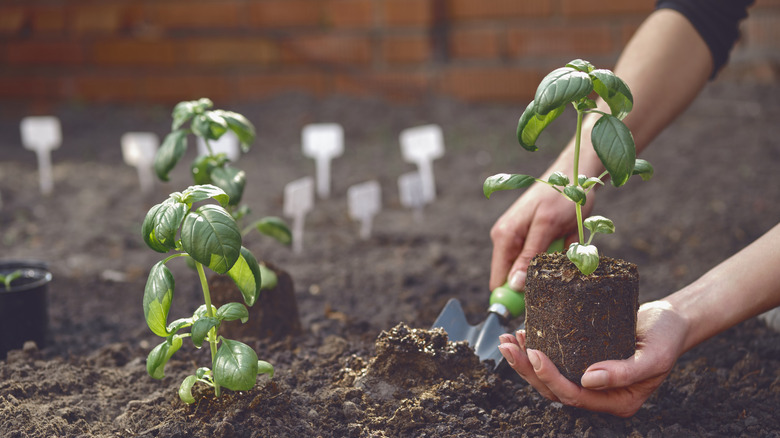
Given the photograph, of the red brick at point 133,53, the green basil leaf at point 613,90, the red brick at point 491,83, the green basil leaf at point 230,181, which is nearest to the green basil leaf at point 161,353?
the green basil leaf at point 230,181

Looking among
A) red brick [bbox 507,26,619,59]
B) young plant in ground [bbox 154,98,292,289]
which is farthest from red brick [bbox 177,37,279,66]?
young plant in ground [bbox 154,98,292,289]

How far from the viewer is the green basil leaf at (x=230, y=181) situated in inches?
59.2

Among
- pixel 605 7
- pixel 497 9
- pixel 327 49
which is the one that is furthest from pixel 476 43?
pixel 327 49

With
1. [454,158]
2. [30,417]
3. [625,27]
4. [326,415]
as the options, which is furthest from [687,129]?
[30,417]

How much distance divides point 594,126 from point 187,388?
0.79 meters

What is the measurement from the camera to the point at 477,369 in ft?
4.69

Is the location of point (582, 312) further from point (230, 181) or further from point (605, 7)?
point (605, 7)

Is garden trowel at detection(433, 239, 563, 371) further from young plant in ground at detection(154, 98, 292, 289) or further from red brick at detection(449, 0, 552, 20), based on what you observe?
red brick at detection(449, 0, 552, 20)

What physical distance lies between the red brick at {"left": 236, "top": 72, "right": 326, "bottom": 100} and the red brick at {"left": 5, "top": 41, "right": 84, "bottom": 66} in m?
1.09

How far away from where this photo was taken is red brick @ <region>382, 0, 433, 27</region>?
3840mm

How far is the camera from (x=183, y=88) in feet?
14.5

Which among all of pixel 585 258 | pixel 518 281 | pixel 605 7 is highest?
pixel 605 7

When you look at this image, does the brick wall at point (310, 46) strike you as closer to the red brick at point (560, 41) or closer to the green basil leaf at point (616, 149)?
the red brick at point (560, 41)

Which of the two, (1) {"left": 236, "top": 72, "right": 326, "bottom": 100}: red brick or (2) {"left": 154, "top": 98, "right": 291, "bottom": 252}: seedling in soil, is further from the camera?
(1) {"left": 236, "top": 72, "right": 326, "bottom": 100}: red brick
